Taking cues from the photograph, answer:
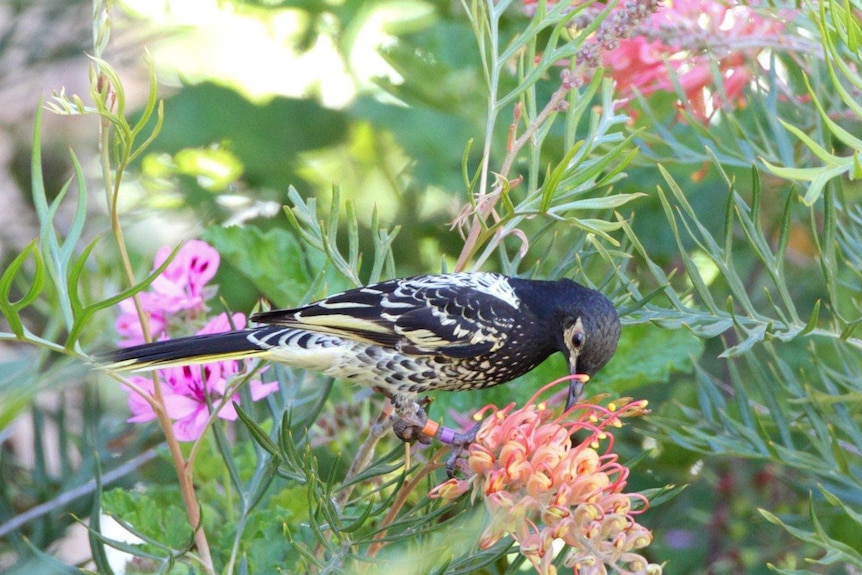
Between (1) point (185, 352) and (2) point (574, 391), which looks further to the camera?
(2) point (574, 391)

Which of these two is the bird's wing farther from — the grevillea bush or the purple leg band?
the purple leg band

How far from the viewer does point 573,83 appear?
125cm

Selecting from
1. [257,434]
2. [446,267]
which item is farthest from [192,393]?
[446,267]

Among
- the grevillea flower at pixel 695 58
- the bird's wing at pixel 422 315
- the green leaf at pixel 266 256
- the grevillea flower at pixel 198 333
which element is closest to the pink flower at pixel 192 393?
the grevillea flower at pixel 198 333

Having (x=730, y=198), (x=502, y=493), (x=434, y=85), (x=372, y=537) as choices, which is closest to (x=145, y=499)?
(x=372, y=537)

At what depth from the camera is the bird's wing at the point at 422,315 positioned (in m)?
1.62

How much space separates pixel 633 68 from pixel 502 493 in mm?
1024

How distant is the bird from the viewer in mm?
1549

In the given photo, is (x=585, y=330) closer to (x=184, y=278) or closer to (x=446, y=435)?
(x=446, y=435)

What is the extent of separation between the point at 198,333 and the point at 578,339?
0.55m

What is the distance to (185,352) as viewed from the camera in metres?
1.37

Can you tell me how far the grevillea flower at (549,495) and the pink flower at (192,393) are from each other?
351 millimetres

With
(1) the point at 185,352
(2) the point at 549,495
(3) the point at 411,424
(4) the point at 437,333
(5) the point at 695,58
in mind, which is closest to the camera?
(2) the point at 549,495

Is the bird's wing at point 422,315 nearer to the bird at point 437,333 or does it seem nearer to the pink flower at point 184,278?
the bird at point 437,333
